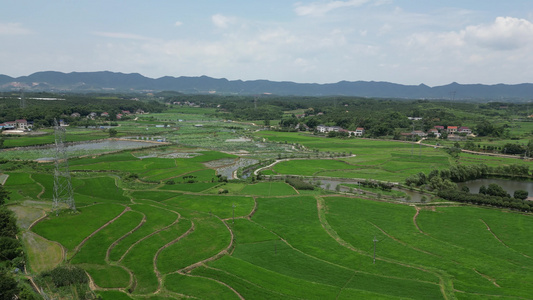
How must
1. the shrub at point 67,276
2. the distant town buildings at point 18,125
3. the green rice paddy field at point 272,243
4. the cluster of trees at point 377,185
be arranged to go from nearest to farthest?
the shrub at point 67,276 < the green rice paddy field at point 272,243 < the cluster of trees at point 377,185 < the distant town buildings at point 18,125

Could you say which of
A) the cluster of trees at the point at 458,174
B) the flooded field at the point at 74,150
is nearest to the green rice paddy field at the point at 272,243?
the cluster of trees at the point at 458,174

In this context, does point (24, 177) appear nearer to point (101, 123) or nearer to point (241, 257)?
point (241, 257)

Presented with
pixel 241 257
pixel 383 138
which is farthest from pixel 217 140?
pixel 241 257

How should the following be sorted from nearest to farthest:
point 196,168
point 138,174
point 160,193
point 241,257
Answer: point 241,257, point 160,193, point 138,174, point 196,168

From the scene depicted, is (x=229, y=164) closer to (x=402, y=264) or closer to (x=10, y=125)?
(x=402, y=264)

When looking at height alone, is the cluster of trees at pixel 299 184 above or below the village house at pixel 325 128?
below

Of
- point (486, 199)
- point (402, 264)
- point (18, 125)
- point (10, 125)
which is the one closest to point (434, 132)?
point (486, 199)

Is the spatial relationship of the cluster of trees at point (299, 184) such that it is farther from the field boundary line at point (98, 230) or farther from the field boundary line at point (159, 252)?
the field boundary line at point (98, 230)

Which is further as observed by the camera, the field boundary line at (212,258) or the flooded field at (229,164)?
the flooded field at (229,164)
